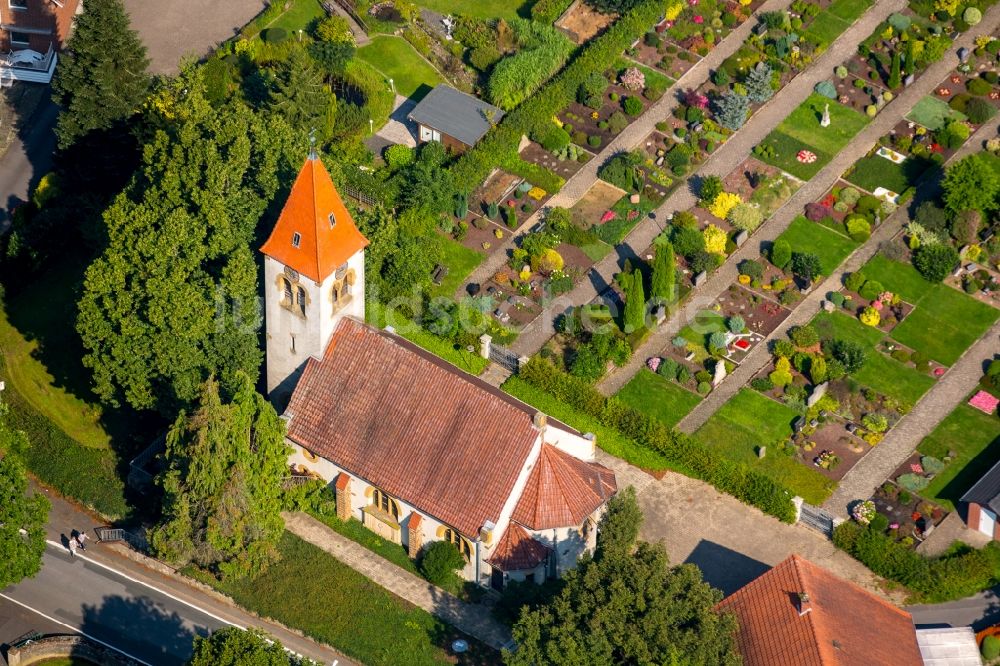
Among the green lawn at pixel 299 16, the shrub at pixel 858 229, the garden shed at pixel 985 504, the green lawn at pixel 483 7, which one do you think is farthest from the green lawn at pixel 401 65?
the garden shed at pixel 985 504

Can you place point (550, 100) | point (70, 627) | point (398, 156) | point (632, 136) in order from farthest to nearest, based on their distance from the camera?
point (632, 136) < point (550, 100) < point (398, 156) < point (70, 627)

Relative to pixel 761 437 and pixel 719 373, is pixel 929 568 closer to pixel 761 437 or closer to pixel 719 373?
pixel 761 437

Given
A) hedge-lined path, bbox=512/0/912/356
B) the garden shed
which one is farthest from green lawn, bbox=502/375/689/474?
the garden shed

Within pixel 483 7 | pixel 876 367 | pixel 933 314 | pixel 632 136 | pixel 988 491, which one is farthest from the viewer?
pixel 483 7

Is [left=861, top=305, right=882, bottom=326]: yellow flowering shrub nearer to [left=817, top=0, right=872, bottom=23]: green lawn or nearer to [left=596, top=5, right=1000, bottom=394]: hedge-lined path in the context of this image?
[left=596, top=5, right=1000, bottom=394]: hedge-lined path

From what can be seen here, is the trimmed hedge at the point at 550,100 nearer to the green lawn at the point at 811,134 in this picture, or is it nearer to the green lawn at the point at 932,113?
the green lawn at the point at 811,134

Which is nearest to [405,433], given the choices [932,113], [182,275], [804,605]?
[182,275]

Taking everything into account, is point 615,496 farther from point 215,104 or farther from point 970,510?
point 215,104

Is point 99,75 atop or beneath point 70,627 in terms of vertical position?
atop
